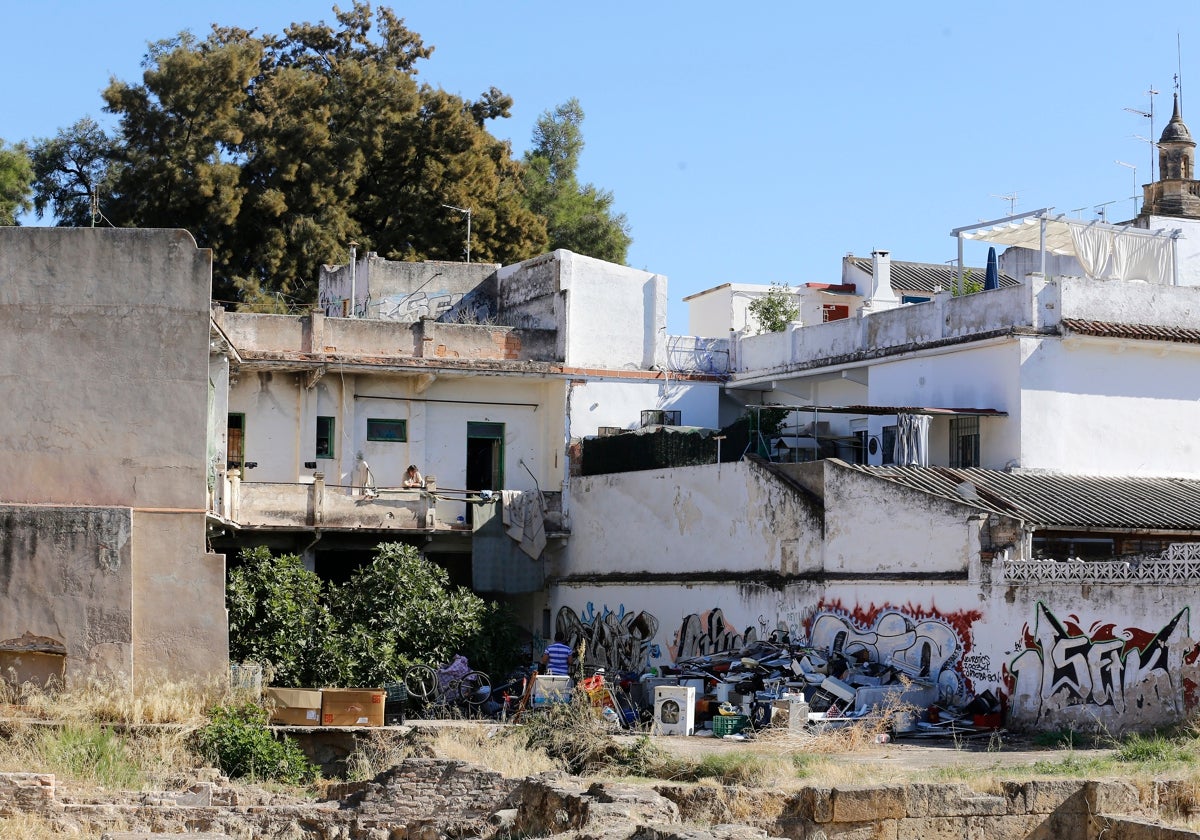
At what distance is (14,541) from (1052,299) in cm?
1790

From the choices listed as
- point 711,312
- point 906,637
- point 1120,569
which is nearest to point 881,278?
point 711,312

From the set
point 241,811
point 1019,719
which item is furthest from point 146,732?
point 1019,719

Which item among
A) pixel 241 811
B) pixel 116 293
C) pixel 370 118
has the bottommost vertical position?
pixel 241 811

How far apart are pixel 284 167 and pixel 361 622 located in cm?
1656

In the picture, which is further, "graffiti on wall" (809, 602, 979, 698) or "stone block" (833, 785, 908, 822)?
"graffiti on wall" (809, 602, 979, 698)

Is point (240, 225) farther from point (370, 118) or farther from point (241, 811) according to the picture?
point (241, 811)

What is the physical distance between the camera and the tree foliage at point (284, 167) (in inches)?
1569

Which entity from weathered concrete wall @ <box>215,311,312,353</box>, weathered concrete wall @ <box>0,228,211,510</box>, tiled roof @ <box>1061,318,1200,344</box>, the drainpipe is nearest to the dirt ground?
weathered concrete wall @ <box>0,228,211,510</box>

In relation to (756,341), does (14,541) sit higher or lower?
lower

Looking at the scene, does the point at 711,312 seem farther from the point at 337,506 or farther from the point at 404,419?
the point at 337,506

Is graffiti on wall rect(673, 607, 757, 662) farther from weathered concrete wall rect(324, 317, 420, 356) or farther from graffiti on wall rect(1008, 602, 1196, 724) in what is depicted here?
weathered concrete wall rect(324, 317, 420, 356)

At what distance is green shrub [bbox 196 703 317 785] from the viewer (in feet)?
67.8

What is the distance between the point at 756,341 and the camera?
34.3 meters

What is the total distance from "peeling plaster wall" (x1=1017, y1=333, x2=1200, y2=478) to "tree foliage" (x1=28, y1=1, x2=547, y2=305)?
18863 millimetres
